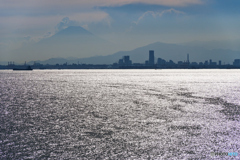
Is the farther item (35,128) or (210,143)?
(35,128)

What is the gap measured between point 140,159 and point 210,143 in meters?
8.01

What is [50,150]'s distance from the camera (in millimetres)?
23891

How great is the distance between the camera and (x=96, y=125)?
35.1 m

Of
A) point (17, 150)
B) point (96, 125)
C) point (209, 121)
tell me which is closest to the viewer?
point (17, 150)

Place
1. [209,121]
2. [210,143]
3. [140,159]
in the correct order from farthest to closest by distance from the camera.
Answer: [209,121] < [210,143] < [140,159]

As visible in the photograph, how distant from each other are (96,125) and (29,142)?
10186mm

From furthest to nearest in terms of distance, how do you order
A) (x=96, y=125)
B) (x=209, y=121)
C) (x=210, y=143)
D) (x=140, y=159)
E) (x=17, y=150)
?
1. (x=209, y=121)
2. (x=96, y=125)
3. (x=210, y=143)
4. (x=17, y=150)
5. (x=140, y=159)

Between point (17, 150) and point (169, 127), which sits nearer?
point (17, 150)

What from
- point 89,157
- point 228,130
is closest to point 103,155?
point 89,157

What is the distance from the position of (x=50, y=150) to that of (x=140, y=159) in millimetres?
7390

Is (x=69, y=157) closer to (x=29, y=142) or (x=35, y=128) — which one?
(x=29, y=142)

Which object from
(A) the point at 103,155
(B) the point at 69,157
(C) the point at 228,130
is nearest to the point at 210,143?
(C) the point at 228,130

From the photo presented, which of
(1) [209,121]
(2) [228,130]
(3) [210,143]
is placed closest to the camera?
(3) [210,143]

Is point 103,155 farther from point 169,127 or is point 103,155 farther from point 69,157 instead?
point 169,127
